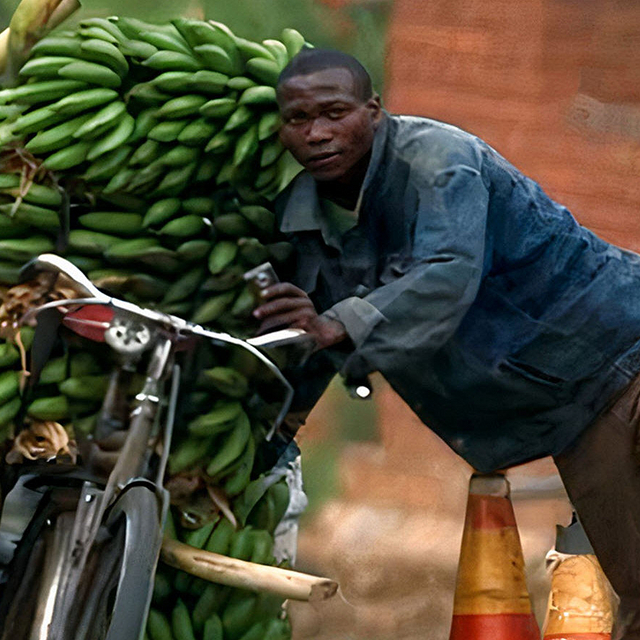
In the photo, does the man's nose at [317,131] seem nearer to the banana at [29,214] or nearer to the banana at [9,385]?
the banana at [29,214]

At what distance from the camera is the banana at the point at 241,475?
6.36ft

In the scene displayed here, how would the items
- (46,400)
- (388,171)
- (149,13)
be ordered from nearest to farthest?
(46,400)
(388,171)
(149,13)

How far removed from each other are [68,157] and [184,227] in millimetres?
185

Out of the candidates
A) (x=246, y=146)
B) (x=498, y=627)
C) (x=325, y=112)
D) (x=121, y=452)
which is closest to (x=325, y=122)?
(x=325, y=112)

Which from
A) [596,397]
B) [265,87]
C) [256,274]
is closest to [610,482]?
[596,397]

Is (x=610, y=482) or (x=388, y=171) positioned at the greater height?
(x=388, y=171)

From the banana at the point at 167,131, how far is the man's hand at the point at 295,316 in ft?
0.89

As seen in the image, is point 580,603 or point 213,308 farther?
point 580,603

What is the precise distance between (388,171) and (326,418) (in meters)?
0.75

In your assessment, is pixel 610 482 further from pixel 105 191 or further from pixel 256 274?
pixel 105 191

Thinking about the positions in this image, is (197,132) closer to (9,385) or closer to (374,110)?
(374,110)

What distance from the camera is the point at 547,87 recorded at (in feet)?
8.77

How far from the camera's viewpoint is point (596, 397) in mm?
2100

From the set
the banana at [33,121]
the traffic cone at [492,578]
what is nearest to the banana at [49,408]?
the banana at [33,121]
